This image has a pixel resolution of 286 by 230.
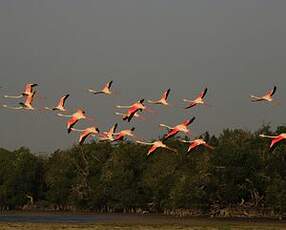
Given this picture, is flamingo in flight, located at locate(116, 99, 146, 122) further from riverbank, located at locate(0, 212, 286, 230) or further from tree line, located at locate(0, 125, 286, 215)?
tree line, located at locate(0, 125, 286, 215)

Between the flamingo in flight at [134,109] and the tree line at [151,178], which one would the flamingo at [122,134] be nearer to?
the flamingo in flight at [134,109]

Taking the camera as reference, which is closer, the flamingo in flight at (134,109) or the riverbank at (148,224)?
the flamingo in flight at (134,109)

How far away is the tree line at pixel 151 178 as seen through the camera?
8512 cm

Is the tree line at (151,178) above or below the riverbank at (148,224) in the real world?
above

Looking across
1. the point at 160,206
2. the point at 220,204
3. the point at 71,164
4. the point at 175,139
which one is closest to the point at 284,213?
the point at 220,204

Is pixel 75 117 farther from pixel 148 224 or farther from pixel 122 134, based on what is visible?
pixel 148 224

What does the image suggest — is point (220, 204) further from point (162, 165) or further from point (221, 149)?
point (162, 165)

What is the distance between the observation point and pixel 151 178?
323 feet

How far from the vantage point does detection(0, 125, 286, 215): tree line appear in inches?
3351

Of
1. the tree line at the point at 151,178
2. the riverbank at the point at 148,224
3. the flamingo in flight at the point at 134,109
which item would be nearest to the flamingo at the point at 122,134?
the flamingo in flight at the point at 134,109

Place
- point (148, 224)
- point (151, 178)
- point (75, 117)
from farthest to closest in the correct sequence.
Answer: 1. point (151, 178)
2. point (148, 224)
3. point (75, 117)

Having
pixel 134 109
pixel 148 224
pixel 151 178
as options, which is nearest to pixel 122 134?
pixel 134 109

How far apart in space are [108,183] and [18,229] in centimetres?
4745

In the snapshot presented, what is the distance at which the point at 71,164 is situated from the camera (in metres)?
112
